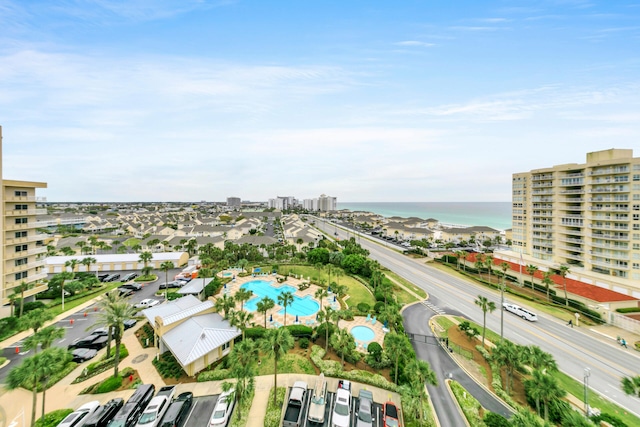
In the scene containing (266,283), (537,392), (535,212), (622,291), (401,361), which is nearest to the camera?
(537,392)

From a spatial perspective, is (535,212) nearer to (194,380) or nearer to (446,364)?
(446,364)

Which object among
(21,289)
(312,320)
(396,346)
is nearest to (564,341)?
(396,346)

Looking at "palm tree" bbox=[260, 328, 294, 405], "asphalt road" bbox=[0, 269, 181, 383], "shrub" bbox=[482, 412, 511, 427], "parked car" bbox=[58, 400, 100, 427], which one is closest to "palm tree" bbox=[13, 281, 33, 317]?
"asphalt road" bbox=[0, 269, 181, 383]

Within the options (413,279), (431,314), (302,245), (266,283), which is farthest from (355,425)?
(302,245)

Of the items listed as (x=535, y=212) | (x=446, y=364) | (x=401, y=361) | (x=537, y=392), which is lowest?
(x=446, y=364)

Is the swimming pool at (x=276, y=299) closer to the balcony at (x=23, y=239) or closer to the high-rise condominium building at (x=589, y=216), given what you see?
the balcony at (x=23, y=239)

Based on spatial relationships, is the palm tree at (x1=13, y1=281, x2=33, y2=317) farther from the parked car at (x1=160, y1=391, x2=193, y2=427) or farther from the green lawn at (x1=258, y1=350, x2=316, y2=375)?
the green lawn at (x1=258, y1=350, x2=316, y2=375)

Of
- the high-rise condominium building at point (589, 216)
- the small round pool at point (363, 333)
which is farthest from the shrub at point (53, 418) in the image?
the high-rise condominium building at point (589, 216)

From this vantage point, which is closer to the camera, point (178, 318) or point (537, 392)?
point (537, 392)
